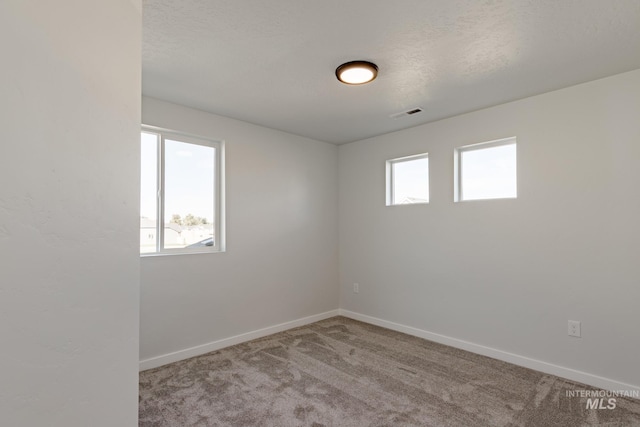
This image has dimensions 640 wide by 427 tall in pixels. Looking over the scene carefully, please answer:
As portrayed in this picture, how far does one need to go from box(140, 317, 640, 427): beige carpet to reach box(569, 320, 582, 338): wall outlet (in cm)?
39

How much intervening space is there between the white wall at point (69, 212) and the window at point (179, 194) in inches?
81.0

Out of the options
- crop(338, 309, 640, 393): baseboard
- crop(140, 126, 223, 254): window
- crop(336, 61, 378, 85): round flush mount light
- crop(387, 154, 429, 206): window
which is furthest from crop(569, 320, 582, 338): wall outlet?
crop(140, 126, 223, 254): window

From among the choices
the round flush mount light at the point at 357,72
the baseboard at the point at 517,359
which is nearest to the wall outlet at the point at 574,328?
the baseboard at the point at 517,359

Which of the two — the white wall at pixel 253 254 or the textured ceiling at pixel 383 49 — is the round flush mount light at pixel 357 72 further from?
the white wall at pixel 253 254

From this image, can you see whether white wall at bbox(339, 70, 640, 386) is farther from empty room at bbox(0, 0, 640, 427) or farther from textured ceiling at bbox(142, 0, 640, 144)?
textured ceiling at bbox(142, 0, 640, 144)

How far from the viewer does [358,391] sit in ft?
8.36

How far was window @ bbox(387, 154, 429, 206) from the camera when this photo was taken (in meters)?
3.88

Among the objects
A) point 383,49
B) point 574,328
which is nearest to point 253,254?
point 383,49

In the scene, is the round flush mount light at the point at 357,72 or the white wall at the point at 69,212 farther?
the round flush mount light at the point at 357,72

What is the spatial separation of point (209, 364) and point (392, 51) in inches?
120

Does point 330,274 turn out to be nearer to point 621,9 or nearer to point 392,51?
point 392,51

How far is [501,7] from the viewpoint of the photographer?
70.7 inches

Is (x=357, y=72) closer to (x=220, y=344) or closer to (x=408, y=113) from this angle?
(x=408, y=113)

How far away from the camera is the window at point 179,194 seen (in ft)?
10.2
